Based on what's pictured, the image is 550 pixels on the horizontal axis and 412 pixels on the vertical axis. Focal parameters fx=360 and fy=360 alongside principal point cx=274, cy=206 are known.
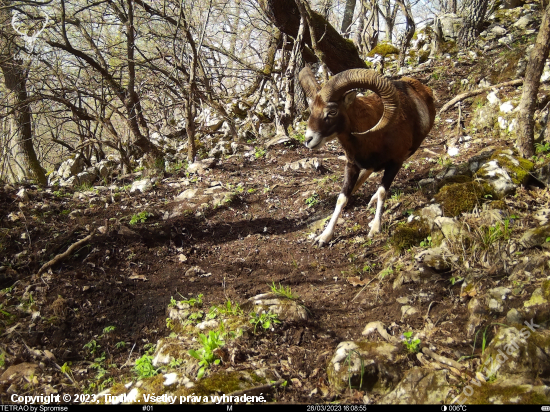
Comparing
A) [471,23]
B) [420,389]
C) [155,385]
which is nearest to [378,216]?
[420,389]

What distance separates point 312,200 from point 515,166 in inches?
121

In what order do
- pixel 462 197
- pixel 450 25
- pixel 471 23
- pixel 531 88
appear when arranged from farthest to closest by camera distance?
pixel 450 25
pixel 471 23
pixel 531 88
pixel 462 197

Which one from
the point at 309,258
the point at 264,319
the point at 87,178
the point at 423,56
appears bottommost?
the point at 264,319

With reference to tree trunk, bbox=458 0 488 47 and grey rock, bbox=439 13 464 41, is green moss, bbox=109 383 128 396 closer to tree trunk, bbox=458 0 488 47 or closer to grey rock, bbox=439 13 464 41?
tree trunk, bbox=458 0 488 47

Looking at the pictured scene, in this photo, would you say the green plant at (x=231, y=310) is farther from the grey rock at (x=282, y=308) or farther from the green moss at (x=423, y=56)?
the green moss at (x=423, y=56)

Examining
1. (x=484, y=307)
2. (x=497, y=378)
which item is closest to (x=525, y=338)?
(x=497, y=378)

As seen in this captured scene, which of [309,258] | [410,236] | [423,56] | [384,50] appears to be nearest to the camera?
[410,236]

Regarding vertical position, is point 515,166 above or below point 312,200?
above

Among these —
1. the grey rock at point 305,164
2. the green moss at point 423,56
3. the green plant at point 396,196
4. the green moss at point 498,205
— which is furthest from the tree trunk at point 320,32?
the green moss at point 498,205

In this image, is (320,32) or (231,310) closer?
(231,310)

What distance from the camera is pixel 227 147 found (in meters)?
10.2

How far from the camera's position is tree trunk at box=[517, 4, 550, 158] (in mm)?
4951

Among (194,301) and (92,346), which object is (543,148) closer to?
(194,301)

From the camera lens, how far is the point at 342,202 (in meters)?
5.41
